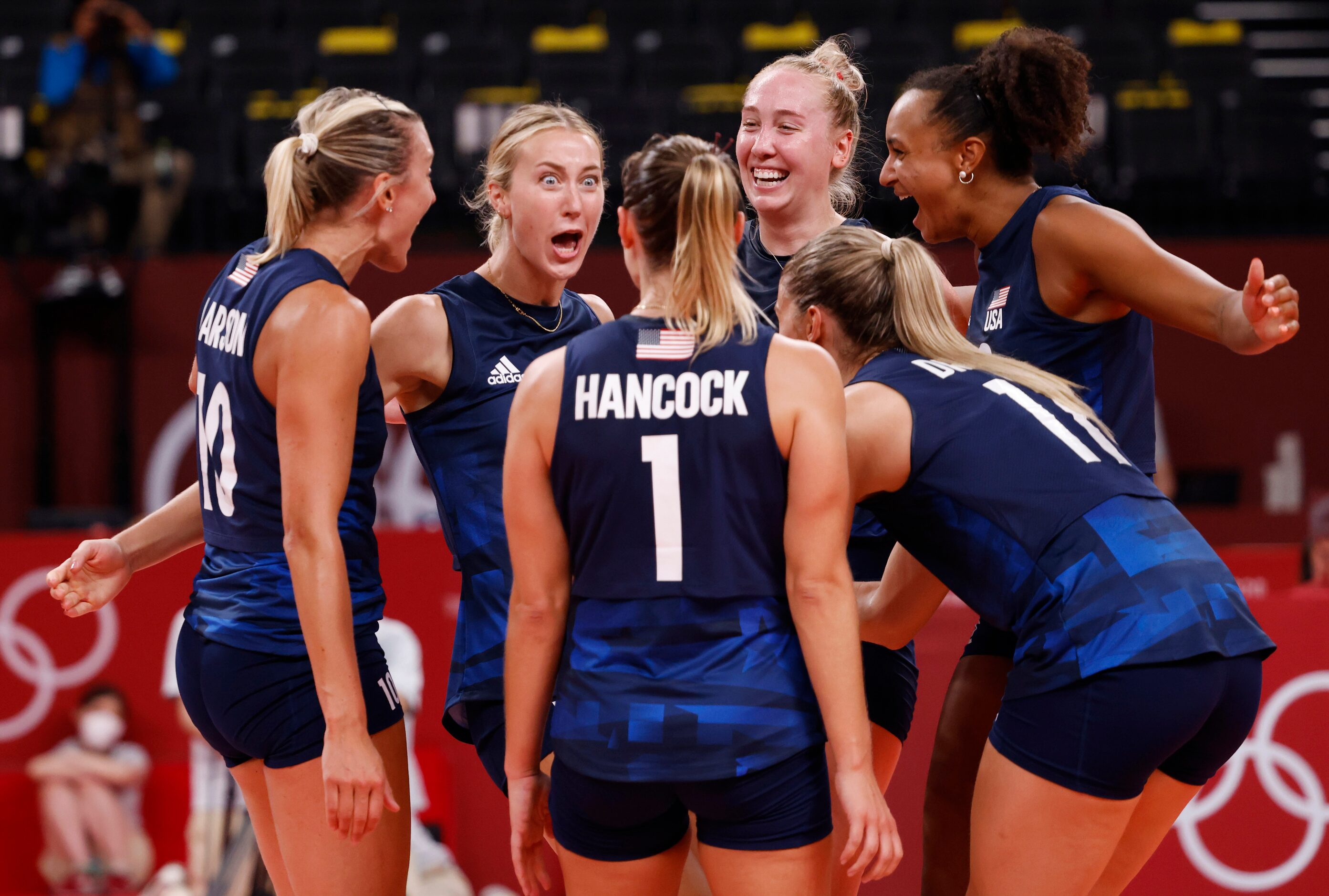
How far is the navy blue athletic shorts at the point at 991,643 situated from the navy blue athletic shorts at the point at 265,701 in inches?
53.4

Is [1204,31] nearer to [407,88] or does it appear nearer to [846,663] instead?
[407,88]

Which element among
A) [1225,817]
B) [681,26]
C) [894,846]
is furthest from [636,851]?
[681,26]

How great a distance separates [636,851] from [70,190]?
8.02 metres

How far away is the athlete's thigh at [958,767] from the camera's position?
118 inches

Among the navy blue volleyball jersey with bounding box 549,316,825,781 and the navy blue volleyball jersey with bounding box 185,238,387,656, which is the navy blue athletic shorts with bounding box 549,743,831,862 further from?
the navy blue volleyball jersey with bounding box 185,238,387,656

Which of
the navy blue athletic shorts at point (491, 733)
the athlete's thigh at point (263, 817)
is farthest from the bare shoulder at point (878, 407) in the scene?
the athlete's thigh at point (263, 817)

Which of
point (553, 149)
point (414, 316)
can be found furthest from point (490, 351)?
point (553, 149)

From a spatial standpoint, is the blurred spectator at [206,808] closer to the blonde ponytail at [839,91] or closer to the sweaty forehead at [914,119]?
the blonde ponytail at [839,91]

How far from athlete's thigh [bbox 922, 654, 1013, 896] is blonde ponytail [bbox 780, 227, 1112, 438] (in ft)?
2.27

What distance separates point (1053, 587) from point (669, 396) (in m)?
0.80

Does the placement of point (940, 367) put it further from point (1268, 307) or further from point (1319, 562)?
point (1319, 562)

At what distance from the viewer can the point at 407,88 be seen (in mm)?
10453

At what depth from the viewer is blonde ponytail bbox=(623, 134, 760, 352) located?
2.32 metres

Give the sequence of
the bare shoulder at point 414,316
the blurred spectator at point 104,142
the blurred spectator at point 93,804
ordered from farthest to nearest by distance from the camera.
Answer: the blurred spectator at point 104,142, the blurred spectator at point 93,804, the bare shoulder at point 414,316
